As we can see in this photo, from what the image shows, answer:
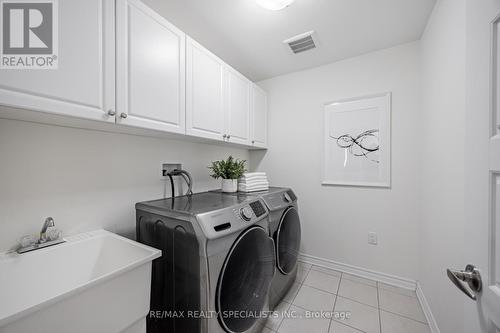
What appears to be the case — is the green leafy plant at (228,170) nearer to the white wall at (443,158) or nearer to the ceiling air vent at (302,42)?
the ceiling air vent at (302,42)

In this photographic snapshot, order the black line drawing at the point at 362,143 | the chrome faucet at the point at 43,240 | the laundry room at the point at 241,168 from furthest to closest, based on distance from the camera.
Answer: the black line drawing at the point at 362,143 < the chrome faucet at the point at 43,240 < the laundry room at the point at 241,168

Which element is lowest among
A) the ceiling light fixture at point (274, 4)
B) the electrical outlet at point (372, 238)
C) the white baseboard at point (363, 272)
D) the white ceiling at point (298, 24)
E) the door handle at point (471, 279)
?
the white baseboard at point (363, 272)

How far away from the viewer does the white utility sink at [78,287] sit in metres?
0.58

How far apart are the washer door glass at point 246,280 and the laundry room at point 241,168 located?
0.04 ft

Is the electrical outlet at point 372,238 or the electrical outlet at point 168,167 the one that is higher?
the electrical outlet at point 168,167

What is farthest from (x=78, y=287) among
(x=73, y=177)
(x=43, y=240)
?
(x=73, y=177)

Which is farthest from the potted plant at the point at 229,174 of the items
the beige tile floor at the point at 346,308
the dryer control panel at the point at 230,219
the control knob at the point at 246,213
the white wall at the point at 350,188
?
the beige tile floor at the point at 346,308

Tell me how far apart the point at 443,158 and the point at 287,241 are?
129cm

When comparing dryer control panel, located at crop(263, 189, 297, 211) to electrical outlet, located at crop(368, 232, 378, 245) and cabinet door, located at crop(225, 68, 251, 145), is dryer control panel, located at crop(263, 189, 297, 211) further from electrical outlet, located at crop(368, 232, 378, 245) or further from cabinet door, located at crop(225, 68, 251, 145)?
electrical outlet, located at crop(368, 232, 378, 245)

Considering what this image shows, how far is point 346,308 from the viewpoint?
1583mm

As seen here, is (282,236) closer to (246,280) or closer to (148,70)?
(246,280)

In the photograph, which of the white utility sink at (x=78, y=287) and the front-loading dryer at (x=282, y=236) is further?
the front-loading dryer at (x=282, y=236)
